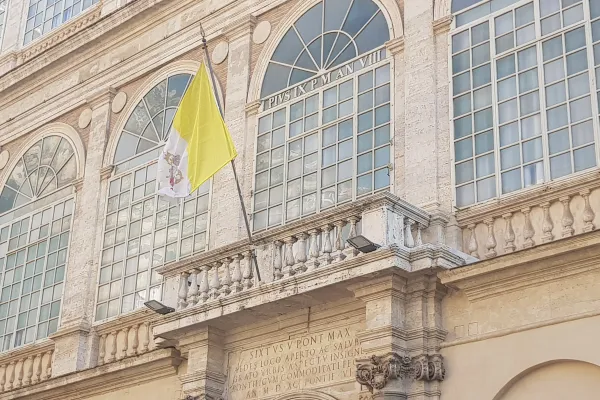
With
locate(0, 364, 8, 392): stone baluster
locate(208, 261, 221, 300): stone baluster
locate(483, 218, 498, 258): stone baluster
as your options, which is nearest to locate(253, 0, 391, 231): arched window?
locate(208, 261, 221, 300): stone baluster

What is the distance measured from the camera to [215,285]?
41.7 ft

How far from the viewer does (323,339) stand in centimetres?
1199

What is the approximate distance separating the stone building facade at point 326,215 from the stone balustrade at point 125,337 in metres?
0.04

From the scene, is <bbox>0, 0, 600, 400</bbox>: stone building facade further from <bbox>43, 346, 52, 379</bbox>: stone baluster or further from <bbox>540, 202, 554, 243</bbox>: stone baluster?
<bbox>43, 346, 52, 379</bbox>: stone baluster

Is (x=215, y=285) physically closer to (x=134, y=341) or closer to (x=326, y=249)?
(x=326, y=249)

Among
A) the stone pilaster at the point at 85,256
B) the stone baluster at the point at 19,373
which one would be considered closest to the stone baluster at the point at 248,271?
the stone pilaster at the point at 85,256

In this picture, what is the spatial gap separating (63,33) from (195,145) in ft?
23.2

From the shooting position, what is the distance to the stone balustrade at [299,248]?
11141mm

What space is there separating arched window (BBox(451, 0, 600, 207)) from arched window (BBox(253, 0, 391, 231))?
1.17 m

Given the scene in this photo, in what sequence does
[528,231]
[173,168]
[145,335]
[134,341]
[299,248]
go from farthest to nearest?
[134,341] → [145,335] → [173,168] → [299,248] → [528,231]

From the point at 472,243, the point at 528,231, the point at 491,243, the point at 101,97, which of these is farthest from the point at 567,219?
the point at 101,97

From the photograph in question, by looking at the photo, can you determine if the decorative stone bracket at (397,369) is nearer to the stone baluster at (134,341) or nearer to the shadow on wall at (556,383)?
the shadow on wall at (556,383)

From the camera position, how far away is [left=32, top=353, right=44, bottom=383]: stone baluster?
15.8 metres

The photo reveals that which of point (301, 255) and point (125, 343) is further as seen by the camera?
point (125, 343)
